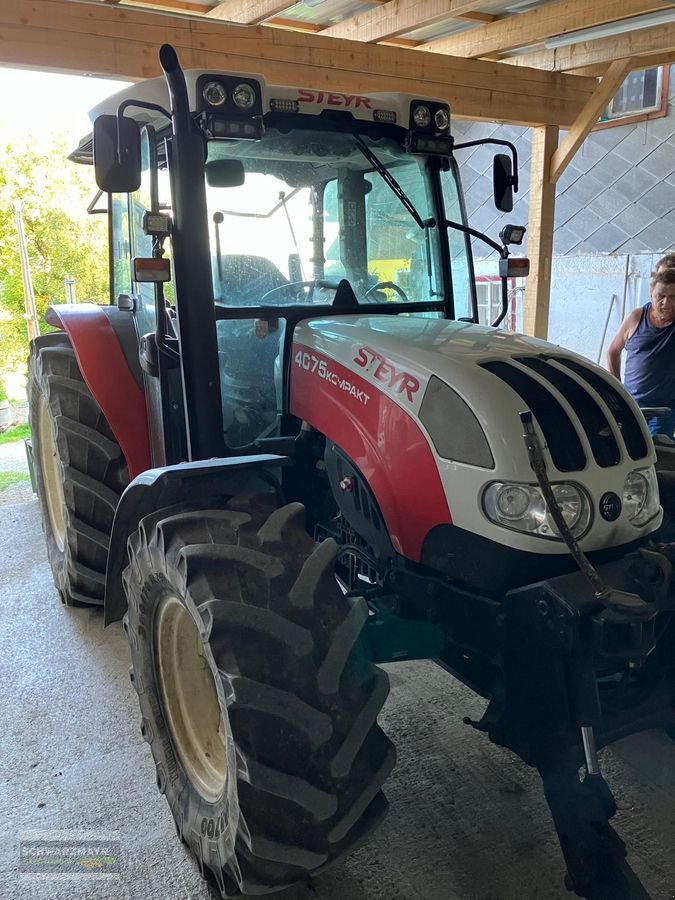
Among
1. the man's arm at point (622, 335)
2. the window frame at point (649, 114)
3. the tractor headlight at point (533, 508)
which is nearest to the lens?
the tractor headlight at point (533, 508)

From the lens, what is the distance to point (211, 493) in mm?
2088

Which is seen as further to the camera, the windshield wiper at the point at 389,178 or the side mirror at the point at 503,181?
the side mirror at the point at 503,181

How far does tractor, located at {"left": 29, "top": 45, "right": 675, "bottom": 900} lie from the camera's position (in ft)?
5.63

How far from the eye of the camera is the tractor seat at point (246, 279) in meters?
2.44

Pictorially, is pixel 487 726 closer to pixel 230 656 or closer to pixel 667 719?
pixel 667 719

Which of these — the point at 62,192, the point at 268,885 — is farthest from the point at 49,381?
the point at 62,192

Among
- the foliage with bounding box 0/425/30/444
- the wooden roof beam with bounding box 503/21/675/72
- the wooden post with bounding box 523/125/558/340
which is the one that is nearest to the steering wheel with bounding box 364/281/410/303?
the wooden post with bounding box 523/125/558/340

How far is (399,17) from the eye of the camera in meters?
4.20

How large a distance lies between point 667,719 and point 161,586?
1.34 metres

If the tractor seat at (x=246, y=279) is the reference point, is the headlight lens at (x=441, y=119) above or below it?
above

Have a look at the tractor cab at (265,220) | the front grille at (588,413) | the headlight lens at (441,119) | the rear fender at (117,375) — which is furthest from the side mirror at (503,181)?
the rear fender at (117,375)

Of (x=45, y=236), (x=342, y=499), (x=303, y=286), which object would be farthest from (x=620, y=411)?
(x=45, y=236)

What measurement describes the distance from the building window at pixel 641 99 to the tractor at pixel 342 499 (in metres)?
4.29

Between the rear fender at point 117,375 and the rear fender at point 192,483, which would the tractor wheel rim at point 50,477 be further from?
the rear fender at point 192,483
